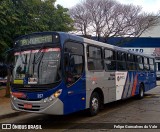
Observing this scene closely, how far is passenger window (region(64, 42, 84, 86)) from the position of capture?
857cm

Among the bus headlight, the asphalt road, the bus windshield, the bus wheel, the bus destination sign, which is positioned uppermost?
the bus destination sign

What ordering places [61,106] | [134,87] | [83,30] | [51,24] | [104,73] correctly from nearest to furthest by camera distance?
1. [61,106]
2. [104,73]
3. [134,87]
4. [51,24]
5. [83,30]

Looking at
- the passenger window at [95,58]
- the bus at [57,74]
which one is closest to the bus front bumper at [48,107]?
the bus at [57,74]

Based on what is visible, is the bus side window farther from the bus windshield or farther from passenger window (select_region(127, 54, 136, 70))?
the bus windshield

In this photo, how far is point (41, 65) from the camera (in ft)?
27.8

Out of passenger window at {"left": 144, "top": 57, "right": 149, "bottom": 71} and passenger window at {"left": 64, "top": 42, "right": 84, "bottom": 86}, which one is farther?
passenger window at {"left": 144, "top": 57, "right": 149, "bottom": 71}

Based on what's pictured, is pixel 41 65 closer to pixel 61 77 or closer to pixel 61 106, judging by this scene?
pixel 61 77

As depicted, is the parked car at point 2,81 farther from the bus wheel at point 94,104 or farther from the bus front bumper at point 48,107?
the bus front bumper at point 48,107

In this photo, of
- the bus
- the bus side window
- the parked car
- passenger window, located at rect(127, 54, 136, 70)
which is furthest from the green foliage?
the parked car

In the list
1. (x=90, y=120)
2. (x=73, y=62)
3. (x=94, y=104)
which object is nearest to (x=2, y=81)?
(x=94, y=104)

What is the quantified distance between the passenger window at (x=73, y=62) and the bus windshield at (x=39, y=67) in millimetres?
326

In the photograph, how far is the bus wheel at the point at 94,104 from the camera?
9984mm

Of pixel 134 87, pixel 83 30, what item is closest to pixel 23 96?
pixel 134 87

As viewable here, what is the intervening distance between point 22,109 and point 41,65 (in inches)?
60.8
